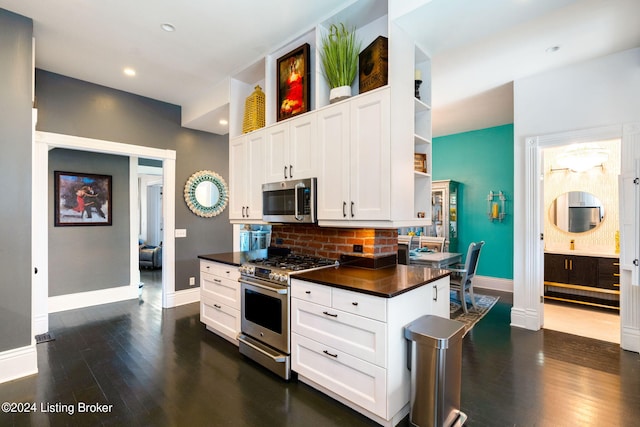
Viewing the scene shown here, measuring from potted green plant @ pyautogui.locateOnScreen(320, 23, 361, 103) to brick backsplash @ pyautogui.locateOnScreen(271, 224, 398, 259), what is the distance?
1.27 meters

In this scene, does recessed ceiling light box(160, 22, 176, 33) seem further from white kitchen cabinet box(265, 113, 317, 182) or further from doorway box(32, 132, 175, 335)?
doorway box(32, 132, 175, 335)

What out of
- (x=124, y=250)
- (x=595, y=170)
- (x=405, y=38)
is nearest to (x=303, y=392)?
(x=405, y=38)

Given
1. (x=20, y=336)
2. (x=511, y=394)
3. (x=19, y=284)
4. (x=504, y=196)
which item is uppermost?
(x=504, y=196)

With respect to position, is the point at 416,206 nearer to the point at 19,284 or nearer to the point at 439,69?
the point at 439,69

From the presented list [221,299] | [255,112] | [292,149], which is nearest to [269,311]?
[221,299]

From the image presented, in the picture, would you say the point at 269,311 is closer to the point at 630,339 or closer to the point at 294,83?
the point at 294,83

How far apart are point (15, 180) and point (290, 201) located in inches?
94.3

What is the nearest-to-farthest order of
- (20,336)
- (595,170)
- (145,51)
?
(20,336)
(145,51)
(595,170)

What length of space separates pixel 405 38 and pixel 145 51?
2.71m

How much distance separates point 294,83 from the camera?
3092 millimetres

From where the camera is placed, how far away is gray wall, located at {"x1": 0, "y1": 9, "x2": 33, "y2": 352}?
2.58m

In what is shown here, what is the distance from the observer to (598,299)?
461 cm

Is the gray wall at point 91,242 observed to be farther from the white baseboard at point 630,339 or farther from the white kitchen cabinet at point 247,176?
the white baseboard at point 630,339

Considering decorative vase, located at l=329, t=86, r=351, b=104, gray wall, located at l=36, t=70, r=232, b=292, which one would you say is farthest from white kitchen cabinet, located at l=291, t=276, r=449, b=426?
gray wall, located at l=36, t=70, r=232, b=292
